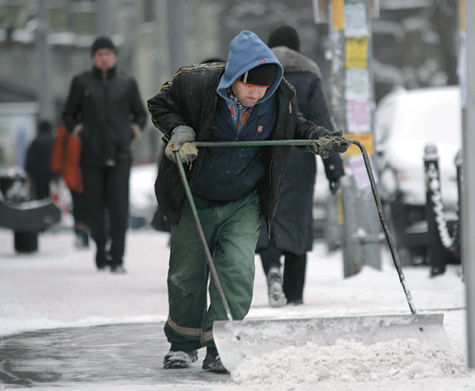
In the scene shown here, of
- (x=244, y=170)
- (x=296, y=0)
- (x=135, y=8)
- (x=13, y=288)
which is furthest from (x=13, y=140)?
(x=244, y=170)

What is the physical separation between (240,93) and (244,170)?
475 mm

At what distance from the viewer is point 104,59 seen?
11445mm

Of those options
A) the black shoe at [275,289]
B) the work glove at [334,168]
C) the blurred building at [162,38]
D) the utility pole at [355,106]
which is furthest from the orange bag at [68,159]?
the blurred building at [162,38]

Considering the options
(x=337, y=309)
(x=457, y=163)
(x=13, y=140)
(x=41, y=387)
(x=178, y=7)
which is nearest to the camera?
A: (x=41, y=387)

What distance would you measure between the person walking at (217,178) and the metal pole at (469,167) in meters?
0.77

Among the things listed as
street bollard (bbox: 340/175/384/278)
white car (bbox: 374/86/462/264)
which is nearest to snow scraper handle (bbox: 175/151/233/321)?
street bollard (bbox: 340/175/384/278)

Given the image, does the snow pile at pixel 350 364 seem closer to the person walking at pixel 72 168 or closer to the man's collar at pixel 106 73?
the man's collar at pixel 106 73

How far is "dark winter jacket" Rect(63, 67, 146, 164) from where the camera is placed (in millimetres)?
11398

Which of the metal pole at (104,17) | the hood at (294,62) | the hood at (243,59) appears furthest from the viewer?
the metal pole at (104,17)

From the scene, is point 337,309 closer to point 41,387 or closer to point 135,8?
point 41,387

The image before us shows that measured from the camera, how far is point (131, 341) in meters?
7.13

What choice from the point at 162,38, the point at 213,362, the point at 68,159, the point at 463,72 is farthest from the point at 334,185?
the point at 162,38

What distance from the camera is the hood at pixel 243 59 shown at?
5656 millimetres

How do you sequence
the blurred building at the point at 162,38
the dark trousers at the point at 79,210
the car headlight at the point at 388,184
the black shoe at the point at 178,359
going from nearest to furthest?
the black shoe at the point at 178,359 < the car headlight at the point at 388,184 < the dark trousers at the point at 79,210 < the blurred building at the point at 162,38
